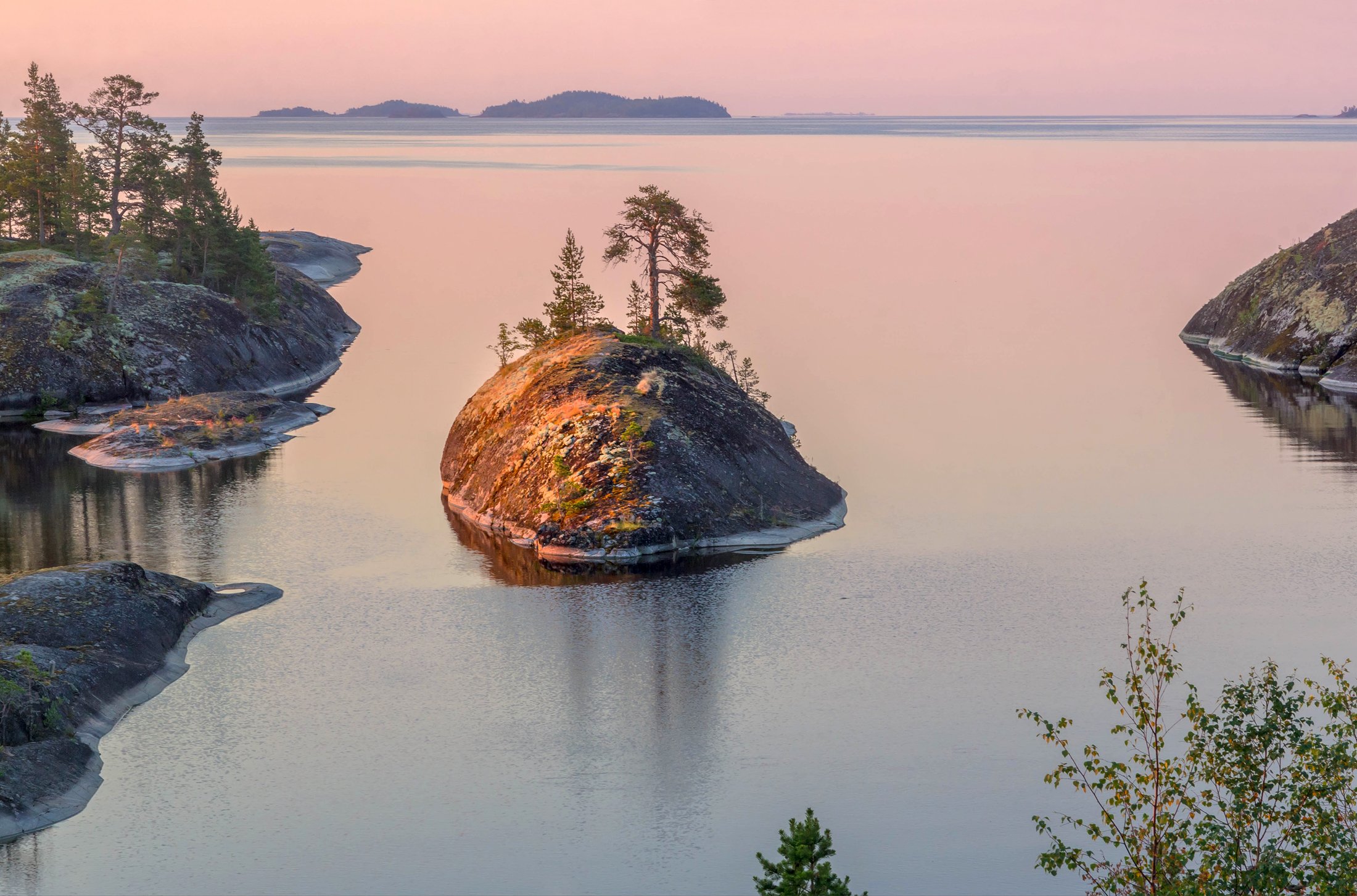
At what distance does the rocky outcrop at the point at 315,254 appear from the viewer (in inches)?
6590

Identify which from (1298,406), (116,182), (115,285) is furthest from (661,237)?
(116,182)

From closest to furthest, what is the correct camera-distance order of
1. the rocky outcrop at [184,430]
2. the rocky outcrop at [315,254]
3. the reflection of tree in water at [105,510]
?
the reflection of tree in water at [105,510] → the rocky outcrop at [184,430] → the rocky outcrop at [315,254]

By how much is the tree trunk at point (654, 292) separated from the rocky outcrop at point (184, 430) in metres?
23.9

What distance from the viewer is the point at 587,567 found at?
5709cm

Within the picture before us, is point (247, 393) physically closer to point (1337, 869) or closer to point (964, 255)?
point (1337, 869)

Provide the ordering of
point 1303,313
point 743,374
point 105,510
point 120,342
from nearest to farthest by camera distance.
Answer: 1. point 105,510
2. point 743,374
3. point 120,342
4. point 1303,313

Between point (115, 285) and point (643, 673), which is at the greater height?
point (115, 285)

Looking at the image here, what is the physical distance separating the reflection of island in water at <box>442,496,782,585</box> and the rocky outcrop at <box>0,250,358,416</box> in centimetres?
4457

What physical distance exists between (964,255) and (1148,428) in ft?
303

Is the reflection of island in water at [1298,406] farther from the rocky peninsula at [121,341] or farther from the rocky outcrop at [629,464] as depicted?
the rocky peninsula at [121,341]

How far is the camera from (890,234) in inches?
7849

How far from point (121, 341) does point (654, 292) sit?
132 feet

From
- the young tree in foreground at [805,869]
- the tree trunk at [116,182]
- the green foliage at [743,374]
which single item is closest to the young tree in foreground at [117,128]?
the tree trunk at [116,182]

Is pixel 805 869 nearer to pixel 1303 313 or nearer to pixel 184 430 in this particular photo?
pixel 184 430
